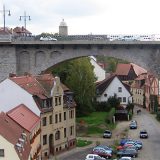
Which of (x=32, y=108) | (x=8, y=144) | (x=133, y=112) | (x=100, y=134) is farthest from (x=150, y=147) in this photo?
(x=133, y=112)

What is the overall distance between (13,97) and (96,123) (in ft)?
88.4

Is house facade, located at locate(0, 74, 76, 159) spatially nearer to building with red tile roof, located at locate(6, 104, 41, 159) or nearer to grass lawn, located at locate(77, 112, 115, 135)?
building with red tile roof, located at locate(6, 104, 41, 159)

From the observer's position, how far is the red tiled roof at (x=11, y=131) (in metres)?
42.8

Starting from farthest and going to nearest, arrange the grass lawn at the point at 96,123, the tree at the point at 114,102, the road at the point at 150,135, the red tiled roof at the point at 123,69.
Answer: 1. the red tiled roof at the point at 123,69
2. the tree at the point at 114,102
3. the grass lawn at the point at 96,123
4. the road at the point at 150,135

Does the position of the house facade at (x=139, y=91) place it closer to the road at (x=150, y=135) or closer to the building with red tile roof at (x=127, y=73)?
the road at (x=150, y=135)

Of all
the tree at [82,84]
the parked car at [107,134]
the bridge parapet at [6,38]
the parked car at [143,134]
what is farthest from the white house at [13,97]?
the tree at [82,84]

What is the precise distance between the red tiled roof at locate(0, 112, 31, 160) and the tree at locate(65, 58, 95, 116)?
1706 inches

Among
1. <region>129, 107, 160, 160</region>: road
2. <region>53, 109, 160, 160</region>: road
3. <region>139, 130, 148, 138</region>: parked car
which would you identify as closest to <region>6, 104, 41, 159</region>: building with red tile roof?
<region>53, 109, 160, 160</region>: road

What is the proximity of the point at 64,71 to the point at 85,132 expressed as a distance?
60.2 ft

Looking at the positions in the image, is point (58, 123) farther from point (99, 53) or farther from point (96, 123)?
point (96, 123)

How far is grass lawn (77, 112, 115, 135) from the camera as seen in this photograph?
3159 inches

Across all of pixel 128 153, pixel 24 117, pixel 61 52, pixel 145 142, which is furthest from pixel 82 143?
pixel 24 117

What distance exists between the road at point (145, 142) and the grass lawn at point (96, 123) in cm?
269

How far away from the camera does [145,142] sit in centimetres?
7188
